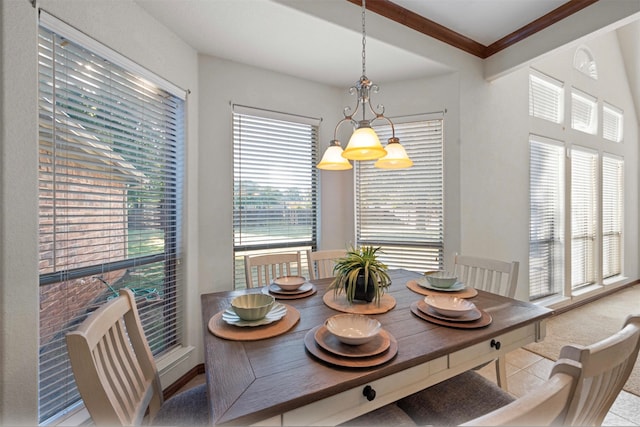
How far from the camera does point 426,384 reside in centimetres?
107

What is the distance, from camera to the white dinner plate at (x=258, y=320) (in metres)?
1.23

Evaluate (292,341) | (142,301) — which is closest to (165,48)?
(142,301)

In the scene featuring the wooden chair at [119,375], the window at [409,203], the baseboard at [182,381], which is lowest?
the baseboard at [182,381]

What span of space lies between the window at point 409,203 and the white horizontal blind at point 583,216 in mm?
2414

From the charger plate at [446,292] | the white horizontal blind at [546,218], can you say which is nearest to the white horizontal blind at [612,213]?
the white horizontal blind at [546,218]

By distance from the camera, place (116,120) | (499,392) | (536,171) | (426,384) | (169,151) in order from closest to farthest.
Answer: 1. (426,384)
2. (499,392)
3. (116,120)
4. (169,151)
5. (536,171)

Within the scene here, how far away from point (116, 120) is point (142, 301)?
3.81 feet

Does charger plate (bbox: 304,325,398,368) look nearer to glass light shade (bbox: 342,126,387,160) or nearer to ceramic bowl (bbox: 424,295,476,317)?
ceramic bowl (bbox: 424,295,476,317)

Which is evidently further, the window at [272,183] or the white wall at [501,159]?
the white wall at [501,159]

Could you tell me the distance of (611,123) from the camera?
167 inches

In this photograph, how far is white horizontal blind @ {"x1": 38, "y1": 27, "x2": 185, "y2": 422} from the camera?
1290 millimetres

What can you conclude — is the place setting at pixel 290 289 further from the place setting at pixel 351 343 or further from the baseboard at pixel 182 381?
the baseboard at pixel 182 381

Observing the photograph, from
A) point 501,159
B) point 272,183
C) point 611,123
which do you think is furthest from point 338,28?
point 611,123

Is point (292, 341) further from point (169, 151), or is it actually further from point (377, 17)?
point (377, 17)
